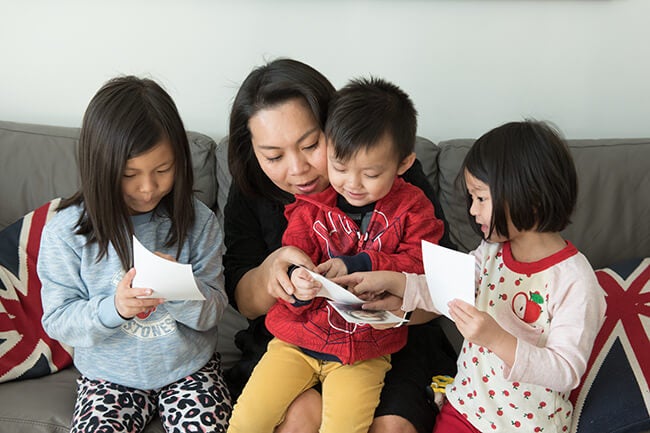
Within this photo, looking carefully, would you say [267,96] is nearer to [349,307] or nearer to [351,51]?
[349,307]

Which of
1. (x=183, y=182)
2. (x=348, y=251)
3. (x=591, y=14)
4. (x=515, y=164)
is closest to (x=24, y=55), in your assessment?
(x=183, y=182)

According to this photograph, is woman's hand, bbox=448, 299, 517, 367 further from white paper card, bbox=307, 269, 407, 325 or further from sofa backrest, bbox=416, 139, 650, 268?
sofa backrest, bbox=416, 139, 650, 268

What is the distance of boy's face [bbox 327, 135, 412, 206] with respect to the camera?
5.67ft

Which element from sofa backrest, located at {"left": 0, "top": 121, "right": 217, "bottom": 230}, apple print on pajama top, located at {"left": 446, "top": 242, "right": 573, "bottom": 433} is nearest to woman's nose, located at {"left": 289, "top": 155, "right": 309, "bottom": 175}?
apple print on pajama top, located at {"left": 446, "top": 242, "right": 573, "bottom": 433}

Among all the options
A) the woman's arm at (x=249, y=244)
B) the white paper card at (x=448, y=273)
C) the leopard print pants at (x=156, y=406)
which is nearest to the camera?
the white paper card at (x=448, y=273)

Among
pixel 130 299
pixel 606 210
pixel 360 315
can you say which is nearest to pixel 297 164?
pixel 360 315

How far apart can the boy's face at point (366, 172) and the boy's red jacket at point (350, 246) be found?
84 millimetres

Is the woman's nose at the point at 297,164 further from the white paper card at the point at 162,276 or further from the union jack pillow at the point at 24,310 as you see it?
the union jack pillow at the point at 24,310

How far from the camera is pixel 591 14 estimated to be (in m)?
2.76

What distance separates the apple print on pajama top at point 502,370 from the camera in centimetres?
169

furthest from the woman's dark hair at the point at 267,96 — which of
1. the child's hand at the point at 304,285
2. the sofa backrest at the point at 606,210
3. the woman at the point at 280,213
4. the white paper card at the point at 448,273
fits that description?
the sofa backrest at the point at 606,210

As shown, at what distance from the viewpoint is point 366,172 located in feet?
5.74

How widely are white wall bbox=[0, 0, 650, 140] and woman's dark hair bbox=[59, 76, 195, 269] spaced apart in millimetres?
941

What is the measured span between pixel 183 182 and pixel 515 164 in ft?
2.82
